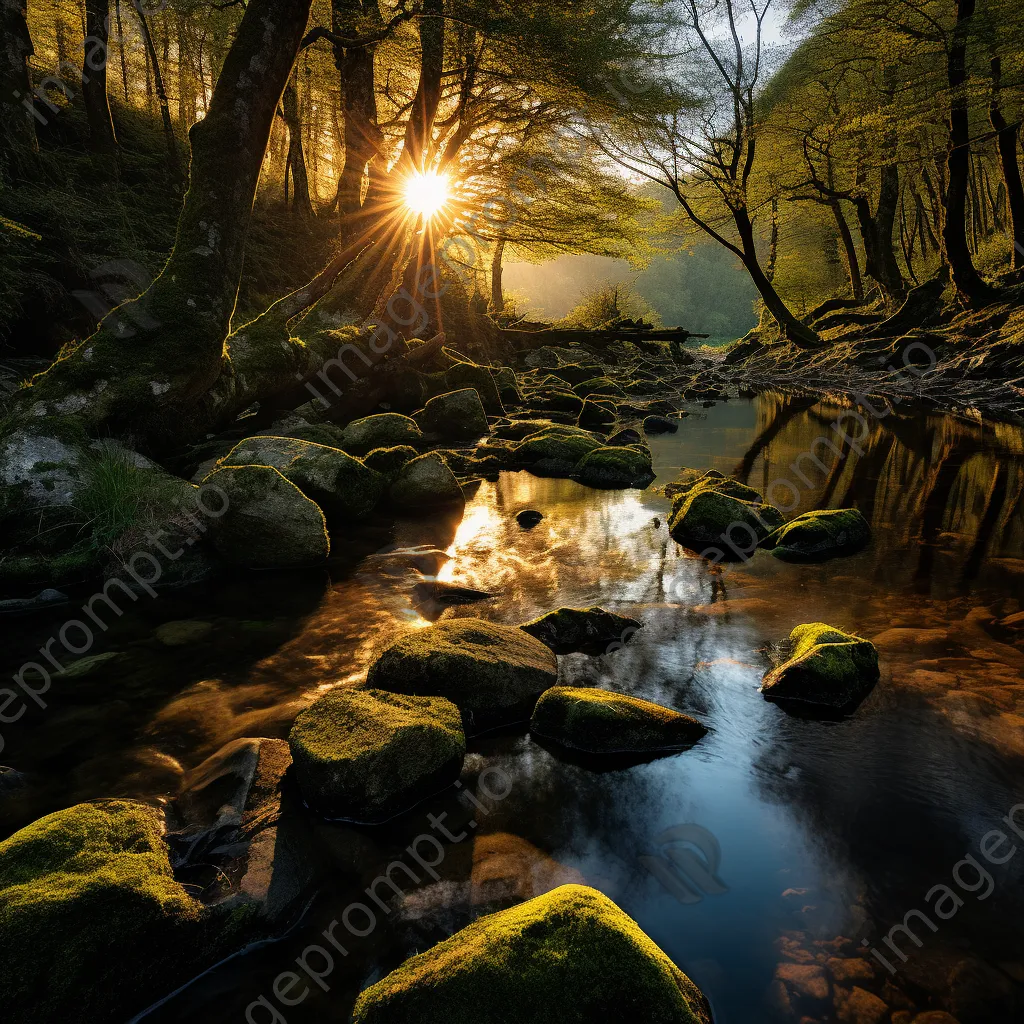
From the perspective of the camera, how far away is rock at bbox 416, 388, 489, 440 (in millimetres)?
13148

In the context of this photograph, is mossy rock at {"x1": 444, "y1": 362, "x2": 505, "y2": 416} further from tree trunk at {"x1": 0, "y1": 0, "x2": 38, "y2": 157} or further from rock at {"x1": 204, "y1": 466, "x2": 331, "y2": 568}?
tree trunk at {"x1": 0, "y1": 0, "x2": 38, "y2": 157}

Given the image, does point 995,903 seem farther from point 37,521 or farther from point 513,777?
point 37,521

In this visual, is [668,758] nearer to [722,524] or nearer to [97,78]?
[722,524]

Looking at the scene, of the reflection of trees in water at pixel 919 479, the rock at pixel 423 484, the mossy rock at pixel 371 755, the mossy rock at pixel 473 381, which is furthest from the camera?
the mossy rock at pixel 473 381

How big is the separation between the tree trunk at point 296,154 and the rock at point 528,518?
60.3ft

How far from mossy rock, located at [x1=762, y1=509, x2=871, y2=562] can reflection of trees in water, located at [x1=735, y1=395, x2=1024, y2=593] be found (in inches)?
11.9

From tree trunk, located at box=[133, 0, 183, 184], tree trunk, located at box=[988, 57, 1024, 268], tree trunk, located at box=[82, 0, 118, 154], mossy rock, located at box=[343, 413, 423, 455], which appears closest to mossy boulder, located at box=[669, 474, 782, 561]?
mossy rock, located at box=[343, 413, 423, 455]

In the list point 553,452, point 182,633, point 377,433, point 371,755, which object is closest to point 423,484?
point 377,433

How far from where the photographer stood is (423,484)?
8.80 meters

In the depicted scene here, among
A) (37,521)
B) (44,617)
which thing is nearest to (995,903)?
(44,617)

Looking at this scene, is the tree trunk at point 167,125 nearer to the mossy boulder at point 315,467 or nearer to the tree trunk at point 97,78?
the tree trunk at point 97,78

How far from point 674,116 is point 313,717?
2110cm

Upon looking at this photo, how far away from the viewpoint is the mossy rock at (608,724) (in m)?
3.68

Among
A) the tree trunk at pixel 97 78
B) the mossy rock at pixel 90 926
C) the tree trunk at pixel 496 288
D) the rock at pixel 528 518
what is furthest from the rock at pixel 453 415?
the tree trunk at pixel 496 288
